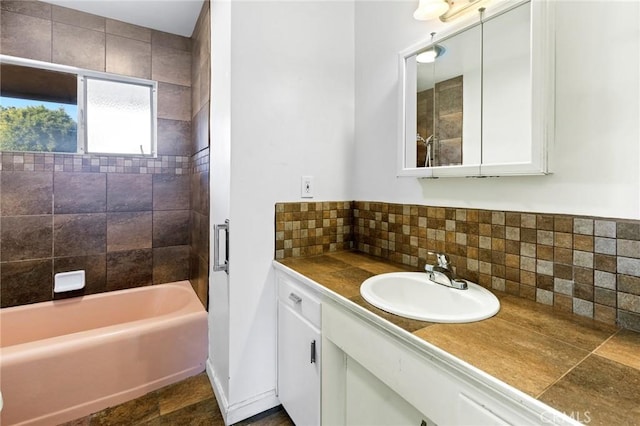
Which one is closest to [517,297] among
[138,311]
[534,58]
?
[534,58]

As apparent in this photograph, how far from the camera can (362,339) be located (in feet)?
3.20

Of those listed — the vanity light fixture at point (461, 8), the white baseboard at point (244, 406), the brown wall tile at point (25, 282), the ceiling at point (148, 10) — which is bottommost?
the white baseboard at point (244, 406)

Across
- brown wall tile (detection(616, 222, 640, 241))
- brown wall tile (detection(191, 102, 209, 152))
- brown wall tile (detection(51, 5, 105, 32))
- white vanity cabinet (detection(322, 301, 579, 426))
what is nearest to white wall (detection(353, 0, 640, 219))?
brown wall tile (detection(616, 222, 640, 241))

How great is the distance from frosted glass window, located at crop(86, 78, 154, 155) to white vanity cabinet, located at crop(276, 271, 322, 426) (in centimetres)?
182

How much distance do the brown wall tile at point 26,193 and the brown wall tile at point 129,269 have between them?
1.81 feet

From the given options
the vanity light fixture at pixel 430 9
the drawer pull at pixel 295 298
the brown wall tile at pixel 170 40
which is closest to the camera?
the vanity light fixture at pixel 430 9

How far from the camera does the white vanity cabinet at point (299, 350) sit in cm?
123

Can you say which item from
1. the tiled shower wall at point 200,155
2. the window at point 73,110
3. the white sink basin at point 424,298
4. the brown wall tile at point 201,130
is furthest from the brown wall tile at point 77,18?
the white sink basin at point 424,298

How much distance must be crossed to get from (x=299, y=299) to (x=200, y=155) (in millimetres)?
1391

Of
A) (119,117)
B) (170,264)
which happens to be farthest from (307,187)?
(119,117)

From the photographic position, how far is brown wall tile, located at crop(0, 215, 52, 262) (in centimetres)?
201

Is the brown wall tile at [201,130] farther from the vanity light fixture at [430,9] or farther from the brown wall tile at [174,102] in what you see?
the vanity light fixture at [430,9]

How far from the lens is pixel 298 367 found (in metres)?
1.35

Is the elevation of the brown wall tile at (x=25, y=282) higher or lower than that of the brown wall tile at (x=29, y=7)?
lower
